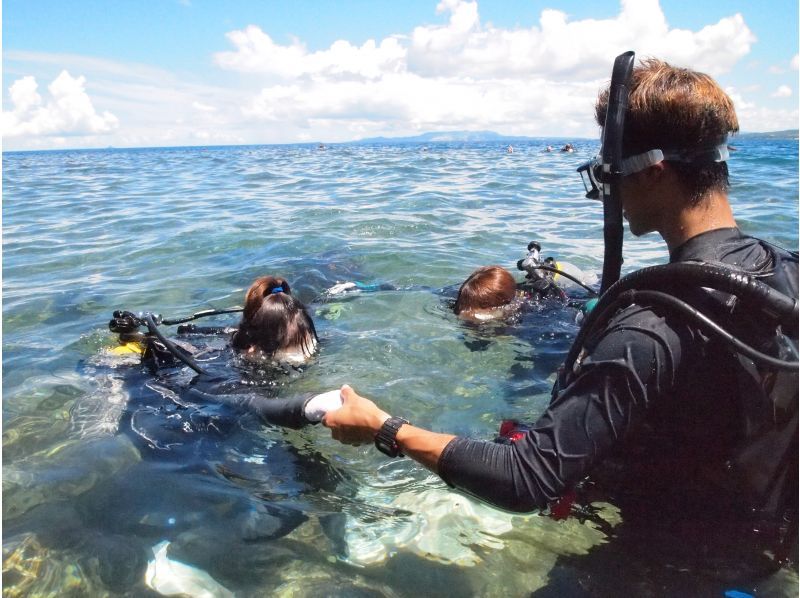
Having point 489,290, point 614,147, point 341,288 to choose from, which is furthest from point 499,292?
point 614,147

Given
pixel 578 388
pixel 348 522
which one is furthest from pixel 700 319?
pixel 348 522

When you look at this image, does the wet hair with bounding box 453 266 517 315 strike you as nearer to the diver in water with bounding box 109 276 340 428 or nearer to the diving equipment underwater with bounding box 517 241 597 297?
the diving equipment underwater with bounding box 517 241 597 297

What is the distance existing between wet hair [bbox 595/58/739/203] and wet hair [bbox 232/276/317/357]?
3.02 metres

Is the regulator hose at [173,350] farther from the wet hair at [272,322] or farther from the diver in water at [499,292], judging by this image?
the diver in water at [499,292]

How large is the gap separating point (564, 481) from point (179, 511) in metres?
2.27

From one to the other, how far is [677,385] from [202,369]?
11.2 feet

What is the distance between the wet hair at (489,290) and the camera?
558cm

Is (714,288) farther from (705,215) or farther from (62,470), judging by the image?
(62,470)

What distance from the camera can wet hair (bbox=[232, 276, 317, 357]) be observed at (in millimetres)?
4316


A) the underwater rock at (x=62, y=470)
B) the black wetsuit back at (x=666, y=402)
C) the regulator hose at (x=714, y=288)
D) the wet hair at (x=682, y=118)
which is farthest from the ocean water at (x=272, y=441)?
the wet hair at (x=682, y=118)

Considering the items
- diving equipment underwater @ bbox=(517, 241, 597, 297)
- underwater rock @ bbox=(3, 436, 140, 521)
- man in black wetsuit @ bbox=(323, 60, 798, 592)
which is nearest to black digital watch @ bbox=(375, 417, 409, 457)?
man in black wetsuit @ bbox=(323, 60, 798, 592)

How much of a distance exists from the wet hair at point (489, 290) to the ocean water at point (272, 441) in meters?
0.26

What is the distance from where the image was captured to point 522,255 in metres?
9.44

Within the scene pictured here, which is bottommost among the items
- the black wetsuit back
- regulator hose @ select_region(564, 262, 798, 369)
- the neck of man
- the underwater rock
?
the underwater rock
